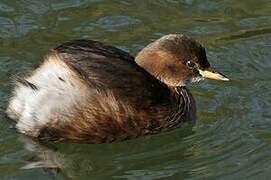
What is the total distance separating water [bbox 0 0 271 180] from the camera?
6.16m

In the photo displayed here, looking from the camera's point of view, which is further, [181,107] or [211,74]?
[211,74]

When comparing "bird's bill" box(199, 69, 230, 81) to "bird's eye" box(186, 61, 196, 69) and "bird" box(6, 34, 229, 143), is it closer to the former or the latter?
"bird's eye" box(186, 61, 196, 69)

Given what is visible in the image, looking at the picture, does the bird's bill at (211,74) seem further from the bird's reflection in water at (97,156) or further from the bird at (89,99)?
the bird's reflection in water at (97,156)

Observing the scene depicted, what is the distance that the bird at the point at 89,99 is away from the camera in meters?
6.05

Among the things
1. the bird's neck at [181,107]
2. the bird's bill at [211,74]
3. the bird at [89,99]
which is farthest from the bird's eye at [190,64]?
the bird at [89,99]

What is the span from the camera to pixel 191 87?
7.37 m

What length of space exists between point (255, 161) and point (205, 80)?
4.34 feet

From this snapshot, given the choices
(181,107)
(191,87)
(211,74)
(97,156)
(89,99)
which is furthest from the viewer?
(191,87)

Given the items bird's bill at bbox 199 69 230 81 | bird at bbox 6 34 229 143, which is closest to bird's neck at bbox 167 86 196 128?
bird at bbox 6 34 229 143

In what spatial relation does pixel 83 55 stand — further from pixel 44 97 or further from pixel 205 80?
pixel 205 80

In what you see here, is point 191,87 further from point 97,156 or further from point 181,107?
point 97,156

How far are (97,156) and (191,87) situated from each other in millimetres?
1373

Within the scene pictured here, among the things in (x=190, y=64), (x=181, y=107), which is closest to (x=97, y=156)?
(x=181, y=107)

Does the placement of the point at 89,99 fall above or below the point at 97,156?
above
